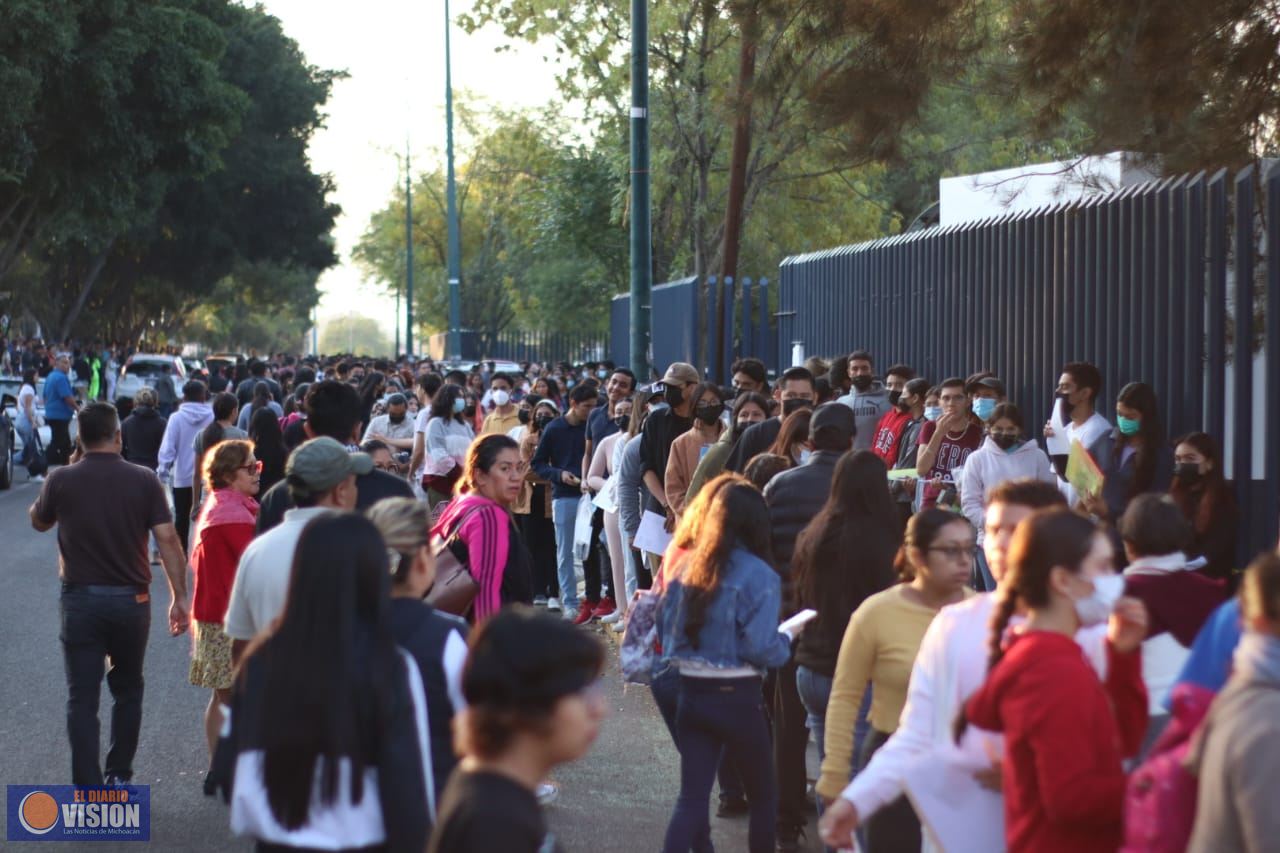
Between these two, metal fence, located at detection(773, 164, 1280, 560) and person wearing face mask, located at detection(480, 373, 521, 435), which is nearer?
metal fence, located at detection(773, 164, 1280, 560)

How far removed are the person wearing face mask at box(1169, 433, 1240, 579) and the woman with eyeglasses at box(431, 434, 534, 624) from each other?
3352 millimetres

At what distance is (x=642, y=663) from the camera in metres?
6.45

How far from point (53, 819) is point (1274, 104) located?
8065 mm

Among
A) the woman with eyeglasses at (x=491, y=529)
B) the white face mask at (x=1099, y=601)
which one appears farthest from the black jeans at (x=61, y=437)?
the white face mask at (x=1099, y=601)

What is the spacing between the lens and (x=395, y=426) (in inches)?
622

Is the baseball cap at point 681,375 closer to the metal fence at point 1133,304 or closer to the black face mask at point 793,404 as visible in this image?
the black face mask at point 793,404

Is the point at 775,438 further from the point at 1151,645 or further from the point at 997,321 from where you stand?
the point at 1151,645

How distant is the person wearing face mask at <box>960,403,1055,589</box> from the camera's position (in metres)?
10.0

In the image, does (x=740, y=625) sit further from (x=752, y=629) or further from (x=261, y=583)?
(x=261, y=583)

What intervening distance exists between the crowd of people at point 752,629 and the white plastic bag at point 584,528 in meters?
0.83

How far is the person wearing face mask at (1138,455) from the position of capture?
9414mm

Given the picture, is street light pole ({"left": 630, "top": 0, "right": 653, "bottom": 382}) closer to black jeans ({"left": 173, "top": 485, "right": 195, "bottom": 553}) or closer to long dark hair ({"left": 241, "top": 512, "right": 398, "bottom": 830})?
black jeans ({"left": 173, "top": 485, "right": 195, "bottom": 553})

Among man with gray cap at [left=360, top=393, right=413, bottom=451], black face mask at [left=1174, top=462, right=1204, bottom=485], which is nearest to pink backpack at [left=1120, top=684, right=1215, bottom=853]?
black face mask at [left=1174, top=462, right=1204, bottom=485]

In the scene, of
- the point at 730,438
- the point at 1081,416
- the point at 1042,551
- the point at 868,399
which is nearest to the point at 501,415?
the point at 868,399
